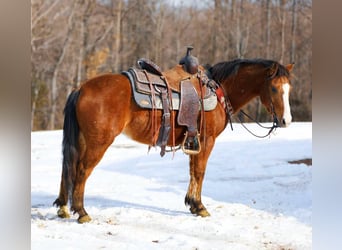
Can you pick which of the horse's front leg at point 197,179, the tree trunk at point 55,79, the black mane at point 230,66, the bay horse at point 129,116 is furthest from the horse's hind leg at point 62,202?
the black mane at point 230,66

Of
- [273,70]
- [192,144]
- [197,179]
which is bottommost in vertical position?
[197,179]

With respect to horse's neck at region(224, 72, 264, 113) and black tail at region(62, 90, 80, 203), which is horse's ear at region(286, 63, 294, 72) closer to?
horse's neck at region(224, 72, 264, 113)

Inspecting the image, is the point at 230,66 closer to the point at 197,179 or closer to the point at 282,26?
the point at 282,26

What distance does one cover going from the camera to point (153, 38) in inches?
87.4

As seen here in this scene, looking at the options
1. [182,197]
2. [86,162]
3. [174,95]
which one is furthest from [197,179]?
[86,162]

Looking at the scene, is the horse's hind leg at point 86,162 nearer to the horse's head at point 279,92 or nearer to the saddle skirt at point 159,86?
the saddle skirt at point 159,86

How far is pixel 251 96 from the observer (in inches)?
90.6

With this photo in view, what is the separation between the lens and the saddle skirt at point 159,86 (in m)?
2.14

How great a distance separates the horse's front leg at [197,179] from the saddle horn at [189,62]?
13.4 inches

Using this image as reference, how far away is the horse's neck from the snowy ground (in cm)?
13

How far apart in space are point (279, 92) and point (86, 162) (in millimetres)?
972

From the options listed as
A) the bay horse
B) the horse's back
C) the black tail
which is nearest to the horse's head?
the bay horse
